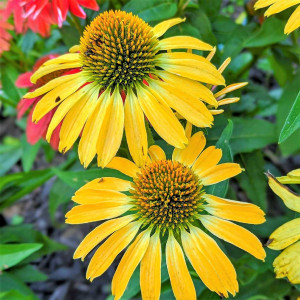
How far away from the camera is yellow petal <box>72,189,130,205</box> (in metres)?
0.81

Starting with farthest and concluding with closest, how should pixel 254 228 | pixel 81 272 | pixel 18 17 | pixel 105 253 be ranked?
pixel 81 272 → pixel 18 17 → pixel 254 228 → pixel 105 253

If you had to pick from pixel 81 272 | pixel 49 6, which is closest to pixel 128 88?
pixel 49 6

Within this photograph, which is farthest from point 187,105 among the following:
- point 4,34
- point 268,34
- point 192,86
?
point 4,34

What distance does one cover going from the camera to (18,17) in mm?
1231

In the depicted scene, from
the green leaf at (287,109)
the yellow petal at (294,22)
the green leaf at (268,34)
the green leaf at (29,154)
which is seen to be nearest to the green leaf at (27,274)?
the green leaf at (29,154)

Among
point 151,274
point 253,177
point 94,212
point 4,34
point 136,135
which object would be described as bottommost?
point 253,177

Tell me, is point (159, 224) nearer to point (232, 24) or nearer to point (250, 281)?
point (250, 281)

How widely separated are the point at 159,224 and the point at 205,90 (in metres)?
0.28

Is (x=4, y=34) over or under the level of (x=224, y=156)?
over

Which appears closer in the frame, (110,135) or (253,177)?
(110,135)

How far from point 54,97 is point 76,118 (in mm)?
74

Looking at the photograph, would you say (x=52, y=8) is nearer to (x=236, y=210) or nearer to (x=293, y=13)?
(x=293, y=13)

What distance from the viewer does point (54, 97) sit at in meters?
0.85

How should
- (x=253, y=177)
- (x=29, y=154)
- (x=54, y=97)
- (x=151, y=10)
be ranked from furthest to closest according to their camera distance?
(x=29, y=154) < (x=253, y=177) < (x=151, y=10) < (x=54, y=97)
